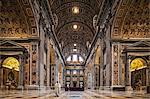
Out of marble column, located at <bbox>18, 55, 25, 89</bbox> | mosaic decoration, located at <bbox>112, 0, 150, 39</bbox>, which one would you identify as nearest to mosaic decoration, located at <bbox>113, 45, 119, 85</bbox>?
mosaic decoration, located at <bbox>112, 0, 150, 39</bbox>

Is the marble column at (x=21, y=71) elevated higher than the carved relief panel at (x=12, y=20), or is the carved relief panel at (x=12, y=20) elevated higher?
the carved relief panel at (x=12, y=20)

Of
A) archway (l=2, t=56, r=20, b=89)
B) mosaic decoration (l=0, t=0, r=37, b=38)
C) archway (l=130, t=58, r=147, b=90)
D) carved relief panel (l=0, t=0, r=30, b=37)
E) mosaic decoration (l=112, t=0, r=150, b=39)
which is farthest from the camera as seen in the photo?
archway (l=130, t=58, r=147, b=90)

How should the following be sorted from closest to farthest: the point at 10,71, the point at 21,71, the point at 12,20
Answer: the point at 12,20 → the point at 21,71 → the point at 10,71

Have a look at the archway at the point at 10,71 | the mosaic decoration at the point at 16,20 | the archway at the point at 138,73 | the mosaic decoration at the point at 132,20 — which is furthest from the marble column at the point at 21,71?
the archway at the point at 138,73

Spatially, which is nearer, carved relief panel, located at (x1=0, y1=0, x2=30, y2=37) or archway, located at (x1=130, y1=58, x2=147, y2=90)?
carved relief panel, located at (x1=0, y1=0, x2=30, y2=37)

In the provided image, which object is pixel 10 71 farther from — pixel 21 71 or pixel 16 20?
pixel 16 20

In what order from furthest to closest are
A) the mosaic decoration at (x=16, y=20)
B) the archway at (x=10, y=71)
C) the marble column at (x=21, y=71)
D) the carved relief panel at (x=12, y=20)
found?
the archway at (x=10, y=71)
the marble column at (x=21, y=71)
the carved relief panel at (x=12, y=20)
the mosaic decoration at (x=16, y=20)

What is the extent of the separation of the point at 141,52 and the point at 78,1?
19612mm

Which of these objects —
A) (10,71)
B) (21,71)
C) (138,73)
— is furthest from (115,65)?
(10,71)

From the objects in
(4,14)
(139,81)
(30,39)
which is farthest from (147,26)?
(4,14)

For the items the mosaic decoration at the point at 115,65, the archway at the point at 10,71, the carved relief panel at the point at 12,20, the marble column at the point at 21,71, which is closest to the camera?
the carved relief panel at the point at 12,20

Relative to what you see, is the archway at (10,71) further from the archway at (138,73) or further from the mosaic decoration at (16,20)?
the archway at (138,73)

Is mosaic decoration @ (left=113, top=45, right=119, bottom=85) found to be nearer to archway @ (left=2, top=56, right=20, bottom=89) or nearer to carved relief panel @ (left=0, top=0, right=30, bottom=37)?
carved relief panel @ (left=0, top=0, right=30, bottom=37)

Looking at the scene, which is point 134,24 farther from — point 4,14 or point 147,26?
point 4,14
